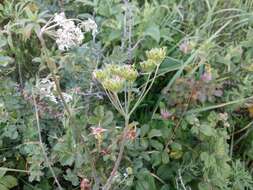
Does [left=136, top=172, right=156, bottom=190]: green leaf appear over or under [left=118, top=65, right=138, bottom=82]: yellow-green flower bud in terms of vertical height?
under


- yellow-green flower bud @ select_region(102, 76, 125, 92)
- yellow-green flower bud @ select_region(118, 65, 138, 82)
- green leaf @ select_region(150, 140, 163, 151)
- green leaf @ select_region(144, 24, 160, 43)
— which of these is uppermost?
yellow-green flower bud @ select_region(118, 65, 138, 82)

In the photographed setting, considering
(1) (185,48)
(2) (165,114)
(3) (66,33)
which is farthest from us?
(1) (185,48)

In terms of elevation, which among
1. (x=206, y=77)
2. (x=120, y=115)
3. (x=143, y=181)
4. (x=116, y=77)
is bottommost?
(x=143, y=181)

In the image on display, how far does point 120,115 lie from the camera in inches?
69.1

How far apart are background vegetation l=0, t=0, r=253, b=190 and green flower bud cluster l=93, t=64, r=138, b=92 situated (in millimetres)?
183

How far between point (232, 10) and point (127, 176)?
0.98 m

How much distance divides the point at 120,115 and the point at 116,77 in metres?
0.54

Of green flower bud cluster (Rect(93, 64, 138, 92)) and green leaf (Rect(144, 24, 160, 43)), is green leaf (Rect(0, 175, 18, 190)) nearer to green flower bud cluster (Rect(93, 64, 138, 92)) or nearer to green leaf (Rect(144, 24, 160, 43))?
green flower bud cluster (Rect(93, 64, 138, 92))

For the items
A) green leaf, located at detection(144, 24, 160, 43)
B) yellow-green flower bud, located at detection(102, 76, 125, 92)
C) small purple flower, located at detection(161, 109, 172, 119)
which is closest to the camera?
yellow-green flower bud, located at detection(102, 76, 125, 92)

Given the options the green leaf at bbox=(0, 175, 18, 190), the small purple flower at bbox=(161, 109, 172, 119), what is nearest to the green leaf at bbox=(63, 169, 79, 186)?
the green leaf at bbox=(0, 175, 18, 190)

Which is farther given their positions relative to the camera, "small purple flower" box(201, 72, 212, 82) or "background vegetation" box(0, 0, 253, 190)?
"small purple flower" box(201, 72, 212, 82)

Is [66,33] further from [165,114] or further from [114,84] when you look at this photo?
[165,114]

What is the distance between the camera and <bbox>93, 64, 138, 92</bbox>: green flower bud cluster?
3.92 ft

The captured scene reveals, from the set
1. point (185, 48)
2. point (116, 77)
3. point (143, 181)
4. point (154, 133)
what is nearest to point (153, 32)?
point (185, 48)
